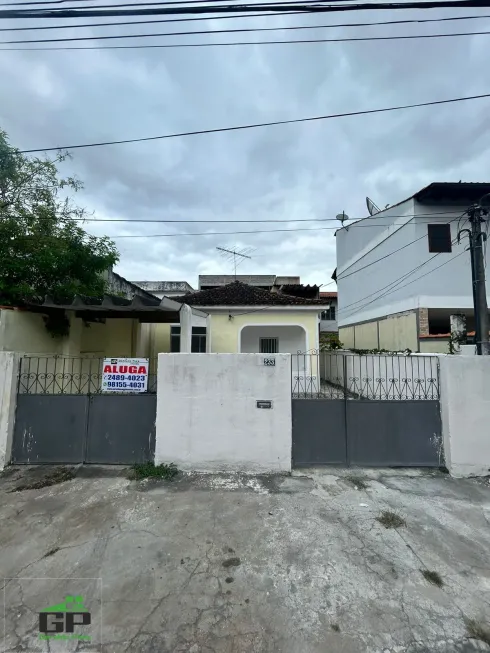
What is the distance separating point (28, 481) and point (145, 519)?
2.34 m

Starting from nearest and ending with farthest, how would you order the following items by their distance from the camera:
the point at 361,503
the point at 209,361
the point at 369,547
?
1. the point at 369,547
2. the point at 361,503
3. the point at 209,361

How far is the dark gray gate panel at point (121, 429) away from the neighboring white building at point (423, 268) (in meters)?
10.2

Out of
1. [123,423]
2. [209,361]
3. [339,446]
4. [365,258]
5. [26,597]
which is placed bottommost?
[26,597]

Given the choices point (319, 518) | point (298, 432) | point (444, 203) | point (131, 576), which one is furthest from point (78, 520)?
point (444, 203)

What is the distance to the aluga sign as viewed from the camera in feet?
16.8

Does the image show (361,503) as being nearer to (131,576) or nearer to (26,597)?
(131,576)

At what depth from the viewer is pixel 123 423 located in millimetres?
5027

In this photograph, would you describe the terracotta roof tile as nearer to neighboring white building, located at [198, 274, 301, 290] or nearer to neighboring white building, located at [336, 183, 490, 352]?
neighboring white building, located at [336, 183, 490, 352]

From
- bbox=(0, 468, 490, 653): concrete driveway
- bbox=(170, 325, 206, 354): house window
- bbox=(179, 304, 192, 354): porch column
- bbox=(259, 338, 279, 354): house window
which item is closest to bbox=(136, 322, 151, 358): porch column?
bbox=(170, 325, 206, 354): house window

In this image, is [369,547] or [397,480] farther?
[397,480]

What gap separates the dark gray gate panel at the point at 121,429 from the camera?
16.4ft

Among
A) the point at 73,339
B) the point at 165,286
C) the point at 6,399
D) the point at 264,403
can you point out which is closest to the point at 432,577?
the point at 264,403
